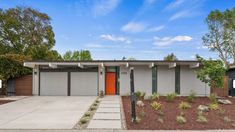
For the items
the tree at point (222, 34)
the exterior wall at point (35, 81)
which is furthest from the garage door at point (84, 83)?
the tree at point (222, 34)

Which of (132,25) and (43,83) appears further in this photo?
(132,25)

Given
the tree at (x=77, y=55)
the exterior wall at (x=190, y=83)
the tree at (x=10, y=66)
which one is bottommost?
the exterior wall at (x=190, y=83)

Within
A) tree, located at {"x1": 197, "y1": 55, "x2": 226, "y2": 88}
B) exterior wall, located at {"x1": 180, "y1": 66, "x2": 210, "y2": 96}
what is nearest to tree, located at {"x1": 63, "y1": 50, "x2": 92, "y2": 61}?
exterior wall, located at {"x1": 180, "y1": 66, "x2": 210, "y2": 96}

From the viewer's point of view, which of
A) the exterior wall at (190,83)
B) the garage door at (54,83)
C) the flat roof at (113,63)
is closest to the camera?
the flat roof at (113,63)

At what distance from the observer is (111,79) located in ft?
55.5

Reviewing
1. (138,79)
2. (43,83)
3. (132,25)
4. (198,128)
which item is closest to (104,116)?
(198,128)

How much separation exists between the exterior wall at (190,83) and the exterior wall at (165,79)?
708mm

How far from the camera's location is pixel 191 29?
1962cm

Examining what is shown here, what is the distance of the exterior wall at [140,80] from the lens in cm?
1664

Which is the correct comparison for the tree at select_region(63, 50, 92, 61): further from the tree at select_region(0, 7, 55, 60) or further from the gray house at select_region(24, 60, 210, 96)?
the gray house at select_region(24, 60, 210, 96)

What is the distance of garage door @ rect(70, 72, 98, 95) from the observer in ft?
A: 55.1

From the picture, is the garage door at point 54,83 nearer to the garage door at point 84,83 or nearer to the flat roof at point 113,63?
the garage door at point 84,83

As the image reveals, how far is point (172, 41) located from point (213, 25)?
24.3ft

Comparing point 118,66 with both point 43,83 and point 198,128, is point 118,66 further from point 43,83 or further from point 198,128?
point 198,128
